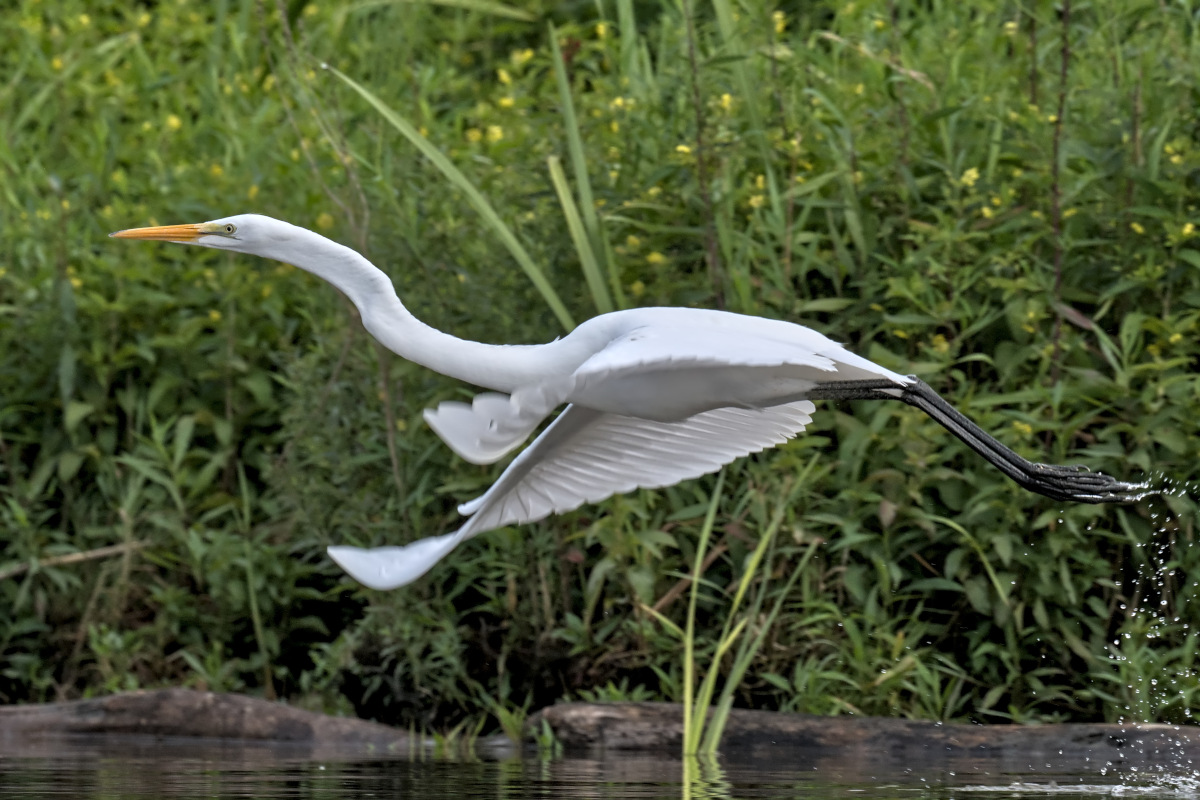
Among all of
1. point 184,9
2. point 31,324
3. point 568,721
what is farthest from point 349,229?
point 184,9

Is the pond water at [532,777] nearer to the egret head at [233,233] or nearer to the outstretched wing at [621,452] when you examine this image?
the outstretched wing at [621,452]

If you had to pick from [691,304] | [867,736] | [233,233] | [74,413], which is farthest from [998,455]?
[74,413]

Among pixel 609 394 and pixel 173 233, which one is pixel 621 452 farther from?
pixel 173 233

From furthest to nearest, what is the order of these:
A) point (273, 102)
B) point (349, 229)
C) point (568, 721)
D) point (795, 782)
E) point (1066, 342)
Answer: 1. point (273, 102)
2. point (349, 229)
3. point (1066, 342)
4. point (568, 721)
5. point (795, 782)

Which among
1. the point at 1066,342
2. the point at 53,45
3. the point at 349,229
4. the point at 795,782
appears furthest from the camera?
the point at 53,45

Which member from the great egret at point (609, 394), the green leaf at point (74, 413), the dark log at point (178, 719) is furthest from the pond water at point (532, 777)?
the green leaf at point (74, 413)

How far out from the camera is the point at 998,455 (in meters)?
3.93

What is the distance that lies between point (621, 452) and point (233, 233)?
114 cm

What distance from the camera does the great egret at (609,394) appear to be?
3221 mm

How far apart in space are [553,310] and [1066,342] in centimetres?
160

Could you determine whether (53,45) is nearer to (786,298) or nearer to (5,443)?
(5,443)

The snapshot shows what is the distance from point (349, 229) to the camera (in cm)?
514

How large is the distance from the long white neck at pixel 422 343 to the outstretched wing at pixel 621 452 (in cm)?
27

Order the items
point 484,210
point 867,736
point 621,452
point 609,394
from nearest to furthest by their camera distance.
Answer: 1. point 609,394
2. point 621,452
3. point 867,736
4. point 484,210
